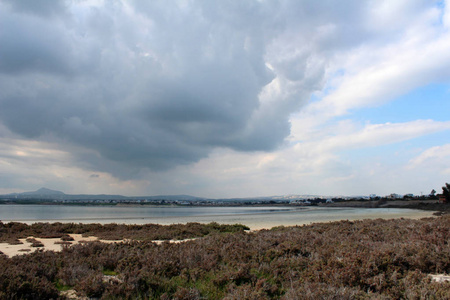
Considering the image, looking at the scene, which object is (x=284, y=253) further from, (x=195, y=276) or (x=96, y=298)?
(x=96, y=298)

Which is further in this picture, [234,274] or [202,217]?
[202,217]

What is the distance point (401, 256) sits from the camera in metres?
8.09

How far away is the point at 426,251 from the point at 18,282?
10.0m

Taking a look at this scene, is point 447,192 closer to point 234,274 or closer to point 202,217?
point 202,217

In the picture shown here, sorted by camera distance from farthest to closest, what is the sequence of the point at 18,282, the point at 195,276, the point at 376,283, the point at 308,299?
the point at 195,276, the point at 376,283, the point at 18,282, the point at 308,299

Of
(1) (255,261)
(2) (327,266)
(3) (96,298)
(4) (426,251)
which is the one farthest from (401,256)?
(3) (96,298)

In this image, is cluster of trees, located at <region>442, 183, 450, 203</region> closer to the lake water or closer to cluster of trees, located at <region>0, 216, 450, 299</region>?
the lake water

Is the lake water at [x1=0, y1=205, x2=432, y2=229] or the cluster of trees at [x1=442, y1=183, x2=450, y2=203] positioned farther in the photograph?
the cluster of trees at [x1=442, y1=183, x2=450, y2=203]

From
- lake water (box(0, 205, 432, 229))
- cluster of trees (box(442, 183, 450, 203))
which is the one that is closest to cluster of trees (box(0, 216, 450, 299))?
lake water (box(0, 205, 432, 229))

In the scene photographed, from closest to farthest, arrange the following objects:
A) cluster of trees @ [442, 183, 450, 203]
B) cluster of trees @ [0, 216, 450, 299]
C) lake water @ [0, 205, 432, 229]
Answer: cluster of trees @ [0, 216, 450, 299]
lake water @ [0, 205, 432, 229]
cluster of trees @ [442, 183, 450, 203]

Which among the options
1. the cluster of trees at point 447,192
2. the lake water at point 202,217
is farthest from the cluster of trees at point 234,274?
the cluster of trees at point 447,192

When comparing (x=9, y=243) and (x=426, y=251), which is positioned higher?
(x=426, y=251)

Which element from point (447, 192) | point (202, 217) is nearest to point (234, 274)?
point (202, 217)

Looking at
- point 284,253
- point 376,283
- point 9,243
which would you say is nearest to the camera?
point 376,283
